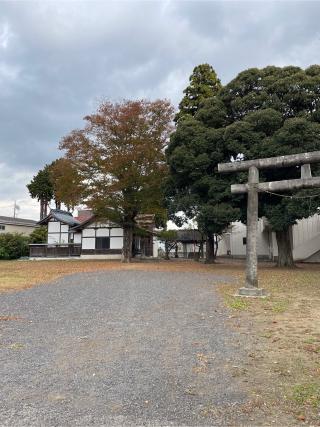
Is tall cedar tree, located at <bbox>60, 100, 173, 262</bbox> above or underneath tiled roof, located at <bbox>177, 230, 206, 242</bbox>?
above

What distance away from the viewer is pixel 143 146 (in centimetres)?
2642

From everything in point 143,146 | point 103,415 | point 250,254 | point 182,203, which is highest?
point 143,146

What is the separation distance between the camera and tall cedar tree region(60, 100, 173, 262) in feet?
88.9

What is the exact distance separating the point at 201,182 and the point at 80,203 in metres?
10.9

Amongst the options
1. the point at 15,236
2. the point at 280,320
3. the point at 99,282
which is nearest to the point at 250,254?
the point at 280,320

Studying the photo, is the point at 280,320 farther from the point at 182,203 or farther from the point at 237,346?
the point at 182,203

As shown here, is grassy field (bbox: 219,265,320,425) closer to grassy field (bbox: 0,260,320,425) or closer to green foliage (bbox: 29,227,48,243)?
grassy field (bbox: 0,260,320,425)

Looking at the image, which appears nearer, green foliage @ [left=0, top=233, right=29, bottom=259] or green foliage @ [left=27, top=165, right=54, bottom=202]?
green foliage @ [left=0, top=233, right=29, bottom=259]

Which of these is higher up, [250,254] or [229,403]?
[250,254]

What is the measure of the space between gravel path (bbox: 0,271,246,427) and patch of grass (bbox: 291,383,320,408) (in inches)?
20.3

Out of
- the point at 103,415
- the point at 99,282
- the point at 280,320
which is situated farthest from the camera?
the point at 99,282

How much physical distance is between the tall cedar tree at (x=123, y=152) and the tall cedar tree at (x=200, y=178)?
4.10m

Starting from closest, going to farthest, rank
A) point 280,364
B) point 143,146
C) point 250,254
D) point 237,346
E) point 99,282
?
point 280,364
point 237,346
point 250,254
point 99,282
point 143,146

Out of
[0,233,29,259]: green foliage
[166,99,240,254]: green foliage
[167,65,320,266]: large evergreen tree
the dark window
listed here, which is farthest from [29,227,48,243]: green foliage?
[167,65,320,266]: large evergreen tree
